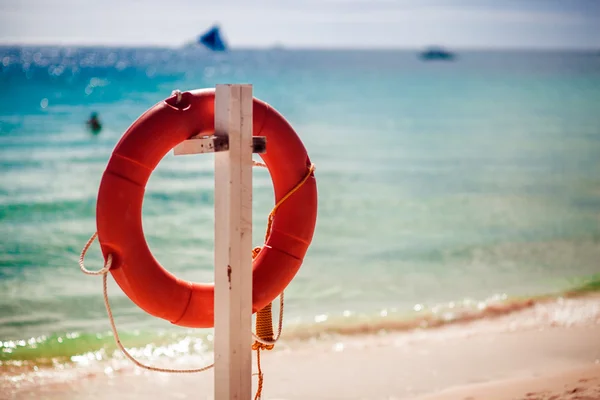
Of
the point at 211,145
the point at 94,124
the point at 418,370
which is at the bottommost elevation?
the point at 418,370

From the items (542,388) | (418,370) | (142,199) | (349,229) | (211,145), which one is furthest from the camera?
(349,229)

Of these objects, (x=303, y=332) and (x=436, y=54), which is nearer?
(x=303, y=332)

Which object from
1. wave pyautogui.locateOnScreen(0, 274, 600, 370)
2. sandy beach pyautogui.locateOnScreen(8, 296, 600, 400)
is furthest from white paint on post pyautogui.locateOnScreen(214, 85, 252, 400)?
wave pyautogui.locateOnScreen(0, 274, 600, 370)

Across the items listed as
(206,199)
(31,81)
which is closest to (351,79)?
(31,81)

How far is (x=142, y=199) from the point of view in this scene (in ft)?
9.71

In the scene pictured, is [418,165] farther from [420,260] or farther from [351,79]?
[351,79]

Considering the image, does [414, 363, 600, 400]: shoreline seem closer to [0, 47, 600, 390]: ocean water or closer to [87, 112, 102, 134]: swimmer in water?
[0, 47, 600, 390]: ocean water

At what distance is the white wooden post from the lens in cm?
281

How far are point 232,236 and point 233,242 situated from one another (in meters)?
0.02

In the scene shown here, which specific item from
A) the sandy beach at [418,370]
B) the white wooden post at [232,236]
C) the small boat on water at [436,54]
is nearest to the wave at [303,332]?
the sandy beach at [418,370]

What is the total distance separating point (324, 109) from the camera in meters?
33.4

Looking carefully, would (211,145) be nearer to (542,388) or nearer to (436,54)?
(542,388)

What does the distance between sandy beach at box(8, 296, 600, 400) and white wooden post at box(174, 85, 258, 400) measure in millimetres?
1566

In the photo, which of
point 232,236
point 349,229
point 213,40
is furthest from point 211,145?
point 213,40
